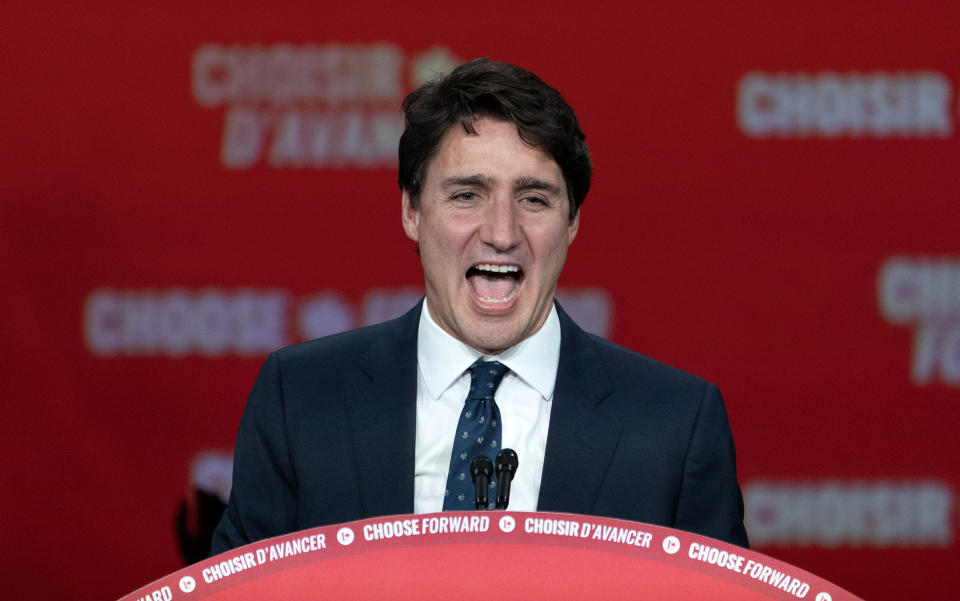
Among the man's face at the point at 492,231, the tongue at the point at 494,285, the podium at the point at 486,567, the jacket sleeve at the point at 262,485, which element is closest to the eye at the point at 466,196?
the man's face at the point at 492,231

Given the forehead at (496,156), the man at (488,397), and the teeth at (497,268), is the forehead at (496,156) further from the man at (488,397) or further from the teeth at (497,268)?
the teeth at (497,268)

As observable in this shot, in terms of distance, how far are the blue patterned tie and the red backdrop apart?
1.18 metres

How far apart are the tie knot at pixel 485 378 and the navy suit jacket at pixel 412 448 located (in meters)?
0.08

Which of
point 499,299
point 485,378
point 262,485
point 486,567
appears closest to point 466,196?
point 499,299

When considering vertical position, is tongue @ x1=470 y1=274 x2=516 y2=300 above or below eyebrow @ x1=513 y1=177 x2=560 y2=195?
below

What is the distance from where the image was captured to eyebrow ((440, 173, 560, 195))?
4.95 ft

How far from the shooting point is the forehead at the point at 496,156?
1508 mm

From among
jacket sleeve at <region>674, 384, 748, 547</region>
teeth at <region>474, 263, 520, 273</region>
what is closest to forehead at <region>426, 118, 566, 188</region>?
teeth at <region>474, 263, 520, 273</region>

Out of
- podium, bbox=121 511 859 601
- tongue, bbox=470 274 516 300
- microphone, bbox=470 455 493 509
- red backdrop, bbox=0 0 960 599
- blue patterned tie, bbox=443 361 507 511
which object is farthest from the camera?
red backdrop, bbox=0 0 960 599

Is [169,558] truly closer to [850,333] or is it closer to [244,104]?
[244,104]

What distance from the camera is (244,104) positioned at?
271 cm

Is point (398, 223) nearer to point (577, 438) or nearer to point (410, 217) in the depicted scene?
point (410, 217)

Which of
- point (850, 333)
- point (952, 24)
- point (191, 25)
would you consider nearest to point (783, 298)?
point (850, 333)

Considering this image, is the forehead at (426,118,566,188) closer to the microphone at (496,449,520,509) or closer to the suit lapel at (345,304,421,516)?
the suit lapel at (345,304,421,516)
